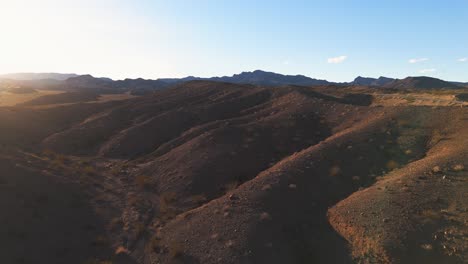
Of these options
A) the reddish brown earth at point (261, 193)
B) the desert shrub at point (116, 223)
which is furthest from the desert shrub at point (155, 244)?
the desert shrub at point (116, 223)

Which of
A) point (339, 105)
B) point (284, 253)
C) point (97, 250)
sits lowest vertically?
point (97, 250)

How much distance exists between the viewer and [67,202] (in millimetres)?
25812

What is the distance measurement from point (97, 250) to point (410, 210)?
1811 cm

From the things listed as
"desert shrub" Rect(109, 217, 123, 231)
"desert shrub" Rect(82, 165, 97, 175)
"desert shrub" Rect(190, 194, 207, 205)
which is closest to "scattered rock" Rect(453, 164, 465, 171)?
"desert shrub" Rect(190, 194, 207, 205)

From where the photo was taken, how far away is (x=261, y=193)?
23.7 m

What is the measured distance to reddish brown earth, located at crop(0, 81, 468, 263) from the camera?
1855 cm

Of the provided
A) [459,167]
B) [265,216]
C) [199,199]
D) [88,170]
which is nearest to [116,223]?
[199,199]

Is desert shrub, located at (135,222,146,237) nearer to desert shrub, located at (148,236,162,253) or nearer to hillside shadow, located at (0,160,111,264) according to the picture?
desert shrub, located at (148,236,162,253)

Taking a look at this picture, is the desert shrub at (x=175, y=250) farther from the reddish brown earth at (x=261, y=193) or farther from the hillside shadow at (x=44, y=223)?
the hillside shadow at (x=44, y=223)

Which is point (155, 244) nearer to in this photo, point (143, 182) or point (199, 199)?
point (199, 199)

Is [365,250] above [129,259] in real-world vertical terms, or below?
above

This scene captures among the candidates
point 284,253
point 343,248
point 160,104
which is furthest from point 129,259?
point 160,104

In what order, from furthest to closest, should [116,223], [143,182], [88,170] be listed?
1. [88,170]
2. [143,182]
3. [116,223]

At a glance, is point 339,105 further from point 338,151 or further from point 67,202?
point 67,202
